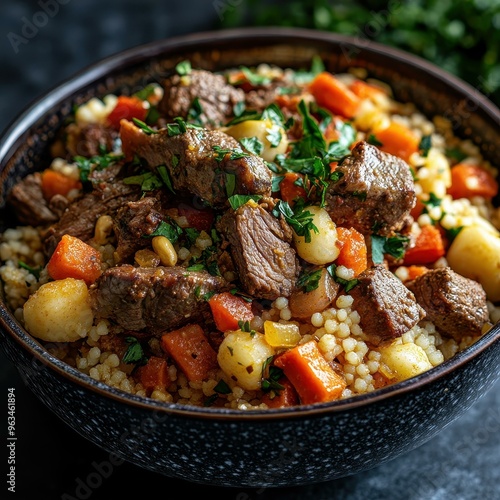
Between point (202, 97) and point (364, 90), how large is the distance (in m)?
1.16

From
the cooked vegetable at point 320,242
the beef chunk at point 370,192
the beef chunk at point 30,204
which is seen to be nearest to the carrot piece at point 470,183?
the beef chunk at point 370,192

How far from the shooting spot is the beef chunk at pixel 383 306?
3197mm

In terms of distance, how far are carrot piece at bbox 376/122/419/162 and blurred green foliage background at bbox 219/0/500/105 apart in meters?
1.97

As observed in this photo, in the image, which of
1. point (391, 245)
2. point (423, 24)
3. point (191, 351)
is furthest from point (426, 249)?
point (423, 24)

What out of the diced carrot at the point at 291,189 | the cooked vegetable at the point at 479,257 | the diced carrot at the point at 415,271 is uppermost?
the diced carrot at the point at 291,189

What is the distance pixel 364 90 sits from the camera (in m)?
4.57

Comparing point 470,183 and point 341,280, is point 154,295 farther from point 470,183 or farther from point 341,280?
point 470,183

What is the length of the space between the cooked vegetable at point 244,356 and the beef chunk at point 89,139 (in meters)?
1.52

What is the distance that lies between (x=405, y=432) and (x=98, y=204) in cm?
179

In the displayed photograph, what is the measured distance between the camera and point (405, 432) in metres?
3.04

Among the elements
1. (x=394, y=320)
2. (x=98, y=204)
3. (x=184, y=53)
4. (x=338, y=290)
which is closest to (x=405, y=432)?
(x=394, y=320)

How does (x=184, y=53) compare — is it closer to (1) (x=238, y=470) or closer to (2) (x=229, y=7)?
(2) (x=229, y=7)

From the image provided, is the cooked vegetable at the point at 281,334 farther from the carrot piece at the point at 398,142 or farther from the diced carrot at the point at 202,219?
the carrot piece at the point at 398,142

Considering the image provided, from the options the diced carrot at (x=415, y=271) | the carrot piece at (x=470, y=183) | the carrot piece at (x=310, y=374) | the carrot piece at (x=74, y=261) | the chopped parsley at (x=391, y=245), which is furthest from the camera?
the carrot piece at (x=470, y=183)
